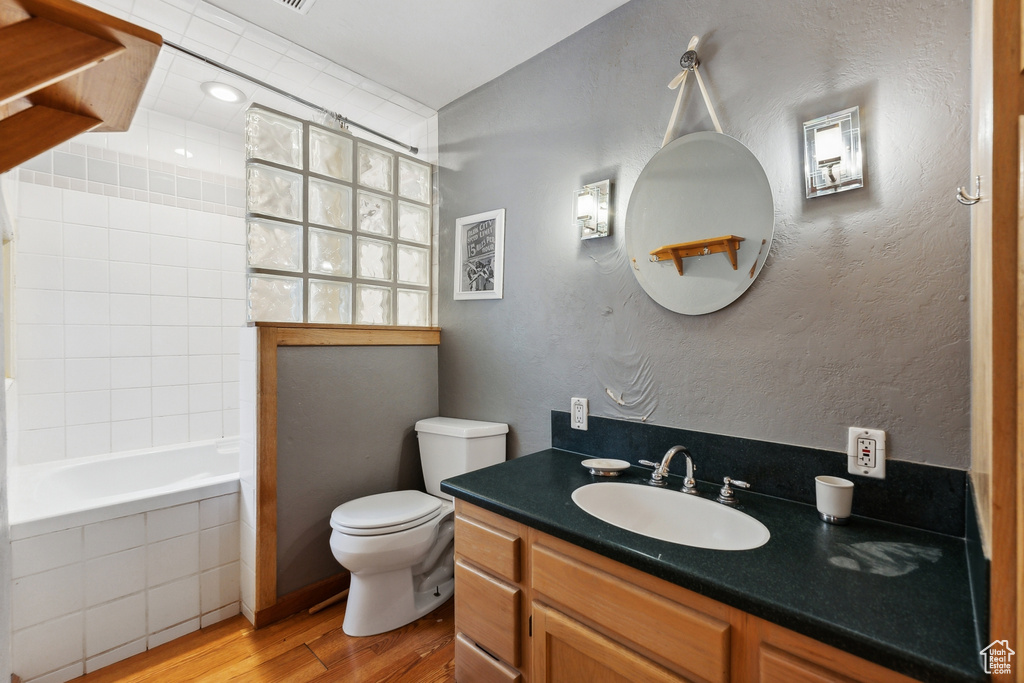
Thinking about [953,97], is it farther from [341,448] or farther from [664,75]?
[341,448]

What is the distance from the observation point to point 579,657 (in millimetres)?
1099

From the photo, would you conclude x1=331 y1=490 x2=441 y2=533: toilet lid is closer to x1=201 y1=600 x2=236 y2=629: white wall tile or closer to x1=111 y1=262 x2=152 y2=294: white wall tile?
x1=201 y1=600 x2=236 y2=629: white wall tile

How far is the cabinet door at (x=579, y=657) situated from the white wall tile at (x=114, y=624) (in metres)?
1.59

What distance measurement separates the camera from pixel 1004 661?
1.93 ft

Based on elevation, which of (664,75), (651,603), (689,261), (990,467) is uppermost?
(664,75)

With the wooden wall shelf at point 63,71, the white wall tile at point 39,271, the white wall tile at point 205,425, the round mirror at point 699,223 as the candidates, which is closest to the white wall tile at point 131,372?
the white wall tile at point 205,425

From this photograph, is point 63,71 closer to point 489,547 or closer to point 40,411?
point 489,547

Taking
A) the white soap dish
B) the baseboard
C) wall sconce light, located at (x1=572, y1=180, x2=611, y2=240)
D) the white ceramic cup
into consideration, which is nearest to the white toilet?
the baseboard

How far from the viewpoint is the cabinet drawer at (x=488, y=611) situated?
4.11 feet

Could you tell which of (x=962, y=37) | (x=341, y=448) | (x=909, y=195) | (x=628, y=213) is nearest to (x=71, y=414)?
(x=341, y=448)

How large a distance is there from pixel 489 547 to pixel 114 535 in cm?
147

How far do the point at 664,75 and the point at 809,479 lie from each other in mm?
1413

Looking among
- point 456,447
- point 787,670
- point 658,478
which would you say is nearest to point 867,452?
point 658,478

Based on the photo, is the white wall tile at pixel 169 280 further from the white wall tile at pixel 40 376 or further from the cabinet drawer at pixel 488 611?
the cabinet drawer at pixel 488 611
